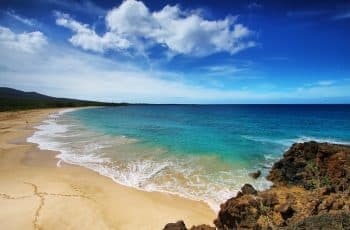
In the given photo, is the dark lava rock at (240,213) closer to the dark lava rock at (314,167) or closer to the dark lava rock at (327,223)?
the dark lava rock at (327,223)

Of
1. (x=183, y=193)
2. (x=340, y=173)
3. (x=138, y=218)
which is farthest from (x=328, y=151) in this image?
(x=138, y=218)

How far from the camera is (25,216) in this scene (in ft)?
29.9

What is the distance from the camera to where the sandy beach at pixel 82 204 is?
29.5 feet

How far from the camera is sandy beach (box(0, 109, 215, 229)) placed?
8.99 m

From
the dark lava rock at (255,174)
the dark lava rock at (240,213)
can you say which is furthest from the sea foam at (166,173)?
the dark lava rock at (240,213)

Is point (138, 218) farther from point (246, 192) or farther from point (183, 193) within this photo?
point (246, 192)

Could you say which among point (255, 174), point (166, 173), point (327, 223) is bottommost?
point (166, 173)

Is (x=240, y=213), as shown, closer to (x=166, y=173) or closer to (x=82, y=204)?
(x=82, y=204)

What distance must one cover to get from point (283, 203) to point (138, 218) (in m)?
5.37

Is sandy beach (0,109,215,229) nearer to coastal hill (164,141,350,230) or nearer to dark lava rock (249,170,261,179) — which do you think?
coastal hill (164,141,350,230)

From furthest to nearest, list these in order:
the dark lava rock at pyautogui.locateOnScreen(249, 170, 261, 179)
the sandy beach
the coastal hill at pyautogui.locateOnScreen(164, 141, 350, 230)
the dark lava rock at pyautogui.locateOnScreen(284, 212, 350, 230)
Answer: the dark lava rock at pyautogui.locateOnScreen(249, 170, 261, 179) → the sandy beach → the coastal hill at pyautogui.locateOnScreen(164, 141, 350, 230) → the dark lava rock at pyautogui.locateOnScreen(284, 212, 350, 230)

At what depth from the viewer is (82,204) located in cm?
1041

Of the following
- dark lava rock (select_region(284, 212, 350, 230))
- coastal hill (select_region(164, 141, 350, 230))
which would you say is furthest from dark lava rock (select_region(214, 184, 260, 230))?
dark lava rock (select_region(284, 212, 350, 230))

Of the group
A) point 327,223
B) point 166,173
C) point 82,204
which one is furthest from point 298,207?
point 166,173
